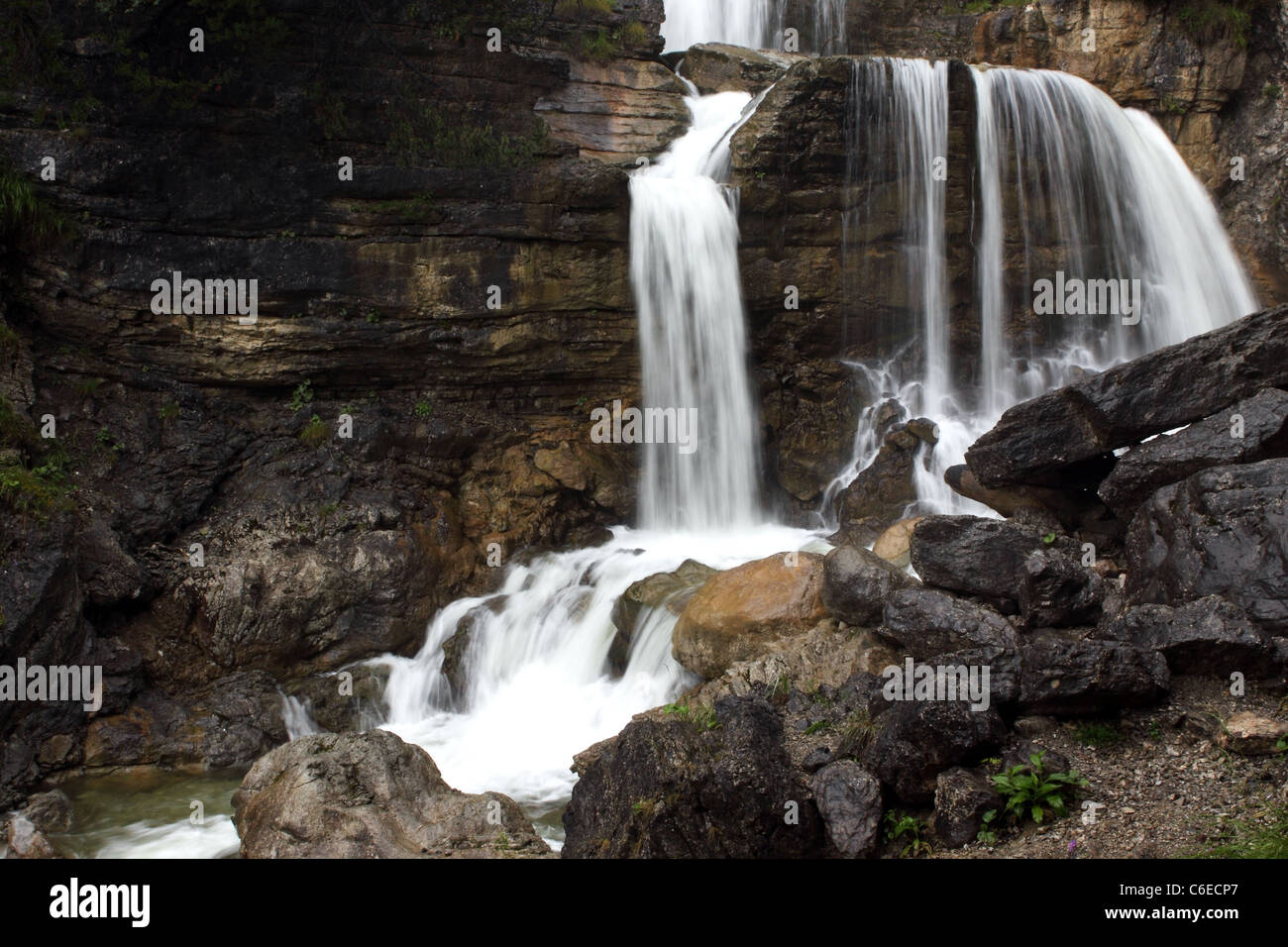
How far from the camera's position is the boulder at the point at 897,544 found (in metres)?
11.0

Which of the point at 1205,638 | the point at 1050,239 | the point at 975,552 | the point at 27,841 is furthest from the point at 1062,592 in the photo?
the point at 1050,239

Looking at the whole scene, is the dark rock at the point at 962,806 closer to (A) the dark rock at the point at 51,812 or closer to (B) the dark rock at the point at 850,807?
(B) the dark rock at the point at 850,807

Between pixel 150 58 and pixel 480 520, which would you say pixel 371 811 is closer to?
pixel 480 520

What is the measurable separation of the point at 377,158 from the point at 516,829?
997cm

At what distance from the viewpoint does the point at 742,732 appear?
22.6 feet

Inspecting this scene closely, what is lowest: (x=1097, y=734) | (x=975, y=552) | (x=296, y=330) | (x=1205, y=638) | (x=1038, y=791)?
(x=1038, y=791)

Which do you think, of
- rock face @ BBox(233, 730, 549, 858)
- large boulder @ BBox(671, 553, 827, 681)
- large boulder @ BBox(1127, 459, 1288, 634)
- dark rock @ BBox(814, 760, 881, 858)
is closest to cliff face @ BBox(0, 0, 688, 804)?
rock face @ BBox(233, 730, 549, 858)

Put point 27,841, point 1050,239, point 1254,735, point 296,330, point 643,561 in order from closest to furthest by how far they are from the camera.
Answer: point 1254,735, point 27,841, point 643,561, point 296,330, point 1050,239

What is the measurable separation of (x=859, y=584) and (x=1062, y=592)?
1.86 meters

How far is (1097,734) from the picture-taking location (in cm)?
647
